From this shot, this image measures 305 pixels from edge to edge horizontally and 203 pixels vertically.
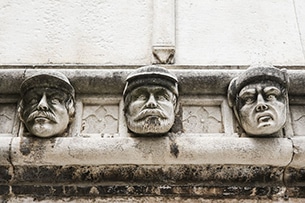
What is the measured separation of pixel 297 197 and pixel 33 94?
1132 millimetres

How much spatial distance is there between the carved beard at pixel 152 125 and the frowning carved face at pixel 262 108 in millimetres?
303

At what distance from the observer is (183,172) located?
197 cm

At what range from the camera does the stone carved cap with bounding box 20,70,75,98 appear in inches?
78.8

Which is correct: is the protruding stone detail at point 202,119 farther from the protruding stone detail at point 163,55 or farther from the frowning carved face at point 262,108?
the protruding stone detail at point 163,55

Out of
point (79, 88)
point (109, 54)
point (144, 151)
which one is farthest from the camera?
point (109, 54)

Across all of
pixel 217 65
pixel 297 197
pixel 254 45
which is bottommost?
pixel 297 197

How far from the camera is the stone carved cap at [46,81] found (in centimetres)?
200

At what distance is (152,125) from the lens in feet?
6.35

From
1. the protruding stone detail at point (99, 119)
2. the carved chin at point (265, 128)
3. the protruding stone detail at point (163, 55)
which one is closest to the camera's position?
the carved chin at point (265, 128)

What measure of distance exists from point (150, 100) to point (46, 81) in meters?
0.43

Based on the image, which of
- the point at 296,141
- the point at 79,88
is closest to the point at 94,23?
the point at 79,88

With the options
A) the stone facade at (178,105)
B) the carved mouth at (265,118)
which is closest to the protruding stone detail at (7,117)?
the stone facade at (178,105)

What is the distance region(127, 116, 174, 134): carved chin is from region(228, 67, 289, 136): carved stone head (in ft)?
1.01

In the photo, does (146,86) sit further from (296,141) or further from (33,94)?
(296,141)
